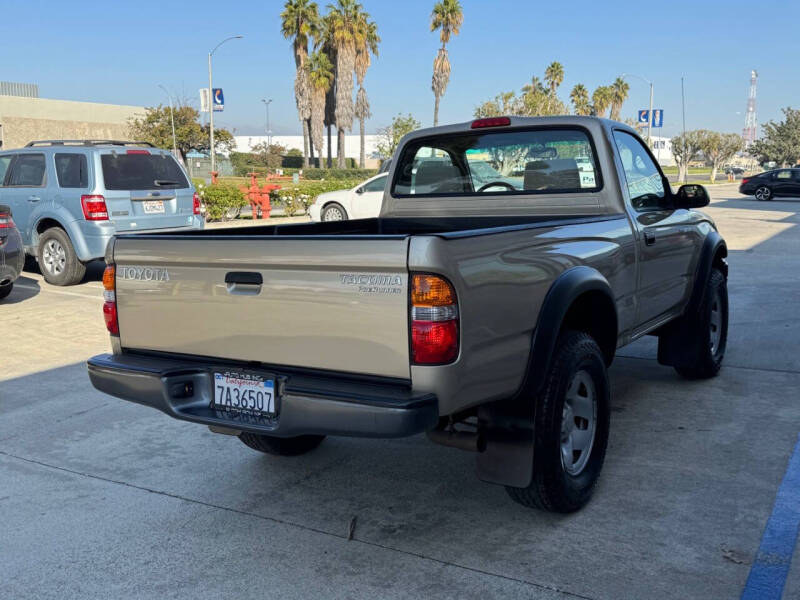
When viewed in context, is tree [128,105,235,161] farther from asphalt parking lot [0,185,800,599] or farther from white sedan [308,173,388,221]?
asphalt parking lot [0,185,800,599]

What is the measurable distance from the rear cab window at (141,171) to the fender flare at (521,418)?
796 cm

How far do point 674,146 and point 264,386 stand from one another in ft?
274

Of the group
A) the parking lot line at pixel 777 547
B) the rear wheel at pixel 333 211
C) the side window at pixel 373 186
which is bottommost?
the parking lot line at pixel 777 547

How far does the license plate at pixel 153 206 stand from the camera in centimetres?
1023

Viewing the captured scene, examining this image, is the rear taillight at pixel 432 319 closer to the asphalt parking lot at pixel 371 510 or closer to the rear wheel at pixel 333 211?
the asphalt parking lot at pixel 371 510

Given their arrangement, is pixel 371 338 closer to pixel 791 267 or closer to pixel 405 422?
pixel 405 422

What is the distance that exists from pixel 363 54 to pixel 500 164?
181 feet

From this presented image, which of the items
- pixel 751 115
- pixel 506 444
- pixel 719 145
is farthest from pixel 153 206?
pixel 751 115

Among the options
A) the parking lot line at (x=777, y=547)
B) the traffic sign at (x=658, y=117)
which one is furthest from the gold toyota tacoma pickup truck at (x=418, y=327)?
the traffic sign at (x=658, y=117)

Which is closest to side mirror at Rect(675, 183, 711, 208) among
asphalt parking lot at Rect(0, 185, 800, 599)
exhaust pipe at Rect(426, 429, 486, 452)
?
asphalt parking lot at Rect(0, 185, 800, 599)

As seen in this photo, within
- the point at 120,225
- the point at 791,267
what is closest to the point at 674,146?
the point at 791,267

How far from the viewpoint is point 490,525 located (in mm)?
3604

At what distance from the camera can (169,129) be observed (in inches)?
2402

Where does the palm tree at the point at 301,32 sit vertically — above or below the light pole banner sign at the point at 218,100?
above
